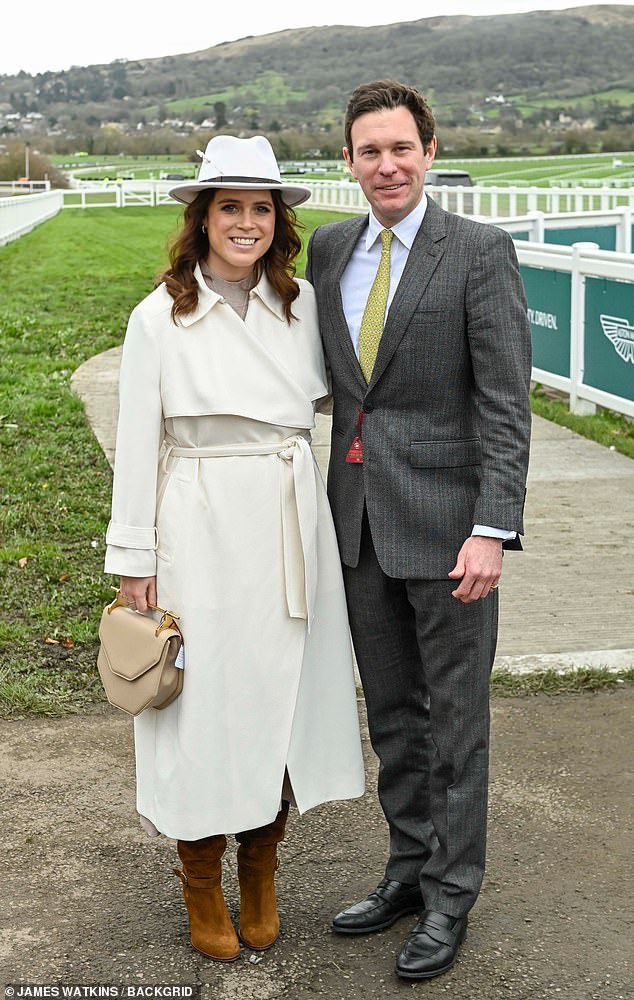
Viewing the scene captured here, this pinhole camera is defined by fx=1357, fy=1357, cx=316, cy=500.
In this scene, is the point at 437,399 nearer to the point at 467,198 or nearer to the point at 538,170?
the point at 467,198

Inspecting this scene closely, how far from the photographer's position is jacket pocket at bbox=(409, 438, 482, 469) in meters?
3.19

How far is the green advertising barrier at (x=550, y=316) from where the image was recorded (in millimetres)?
10555

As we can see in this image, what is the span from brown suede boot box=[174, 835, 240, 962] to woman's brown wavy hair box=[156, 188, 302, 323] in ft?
4.19

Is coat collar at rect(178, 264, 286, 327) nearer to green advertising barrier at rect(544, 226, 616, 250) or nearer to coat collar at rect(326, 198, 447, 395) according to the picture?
coat collar at rect(326, 198, 447, 395)

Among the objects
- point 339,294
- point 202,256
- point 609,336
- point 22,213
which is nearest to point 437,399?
point 339,294

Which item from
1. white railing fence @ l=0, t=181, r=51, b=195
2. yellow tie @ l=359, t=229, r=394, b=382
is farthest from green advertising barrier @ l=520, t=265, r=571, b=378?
white railing fence @ l=0, t=181, r=51, b=195

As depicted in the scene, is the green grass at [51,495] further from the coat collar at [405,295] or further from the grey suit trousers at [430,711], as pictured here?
the grey suit trousers at [430,711]

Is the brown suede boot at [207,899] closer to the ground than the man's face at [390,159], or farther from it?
closer to the ground

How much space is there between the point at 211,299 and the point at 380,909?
159 centimetres

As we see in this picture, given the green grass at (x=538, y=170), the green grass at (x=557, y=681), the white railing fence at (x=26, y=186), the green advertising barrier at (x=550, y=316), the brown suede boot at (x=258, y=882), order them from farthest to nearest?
the white railing fence at (x=26, y=186), the green grass at (x=538, y=170), the green advertising barrier at (x=550, y=316), the green grass at (x=557, y=681), the brown suede boot at (x=258, y=882)

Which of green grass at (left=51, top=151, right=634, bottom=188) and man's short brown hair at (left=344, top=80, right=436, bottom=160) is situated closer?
man's short brown hair at (left=344, top=80, right=436, bottom=160)

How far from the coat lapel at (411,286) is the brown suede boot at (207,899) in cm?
120

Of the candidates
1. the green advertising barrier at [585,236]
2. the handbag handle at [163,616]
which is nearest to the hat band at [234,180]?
the handbag handle at [163,616]

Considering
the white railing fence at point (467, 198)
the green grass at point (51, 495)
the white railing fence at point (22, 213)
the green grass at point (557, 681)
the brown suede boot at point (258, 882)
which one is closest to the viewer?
the brown suede boot at point (258, 882)
